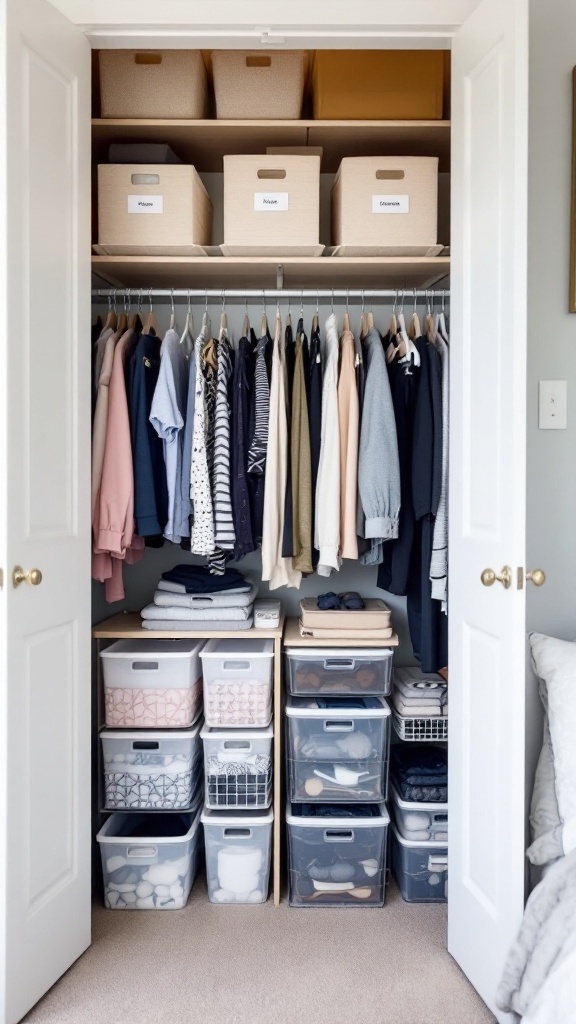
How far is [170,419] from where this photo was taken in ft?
7.20

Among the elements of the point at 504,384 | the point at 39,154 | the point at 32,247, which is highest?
the point at 39,154

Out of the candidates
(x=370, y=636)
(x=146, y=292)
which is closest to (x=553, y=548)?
(x=370, y=636)

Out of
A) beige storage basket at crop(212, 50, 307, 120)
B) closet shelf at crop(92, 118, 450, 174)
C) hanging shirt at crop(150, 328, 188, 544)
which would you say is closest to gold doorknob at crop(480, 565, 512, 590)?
hanging shirt at crop(150, 328, 188, 544)

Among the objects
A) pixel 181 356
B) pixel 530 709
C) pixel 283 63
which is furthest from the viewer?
pixel 181 356

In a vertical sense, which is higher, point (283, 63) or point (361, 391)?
point (283, 63)

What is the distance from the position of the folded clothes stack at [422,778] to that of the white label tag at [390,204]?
180 centimetres

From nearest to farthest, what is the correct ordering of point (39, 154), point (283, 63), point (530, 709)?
1. point (39, 154)
2. point (530, 709)
3. point (283, 63)

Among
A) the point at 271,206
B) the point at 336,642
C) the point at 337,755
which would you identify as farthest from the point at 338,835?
the point at 271,206

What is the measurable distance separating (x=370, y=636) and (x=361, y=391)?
79cm

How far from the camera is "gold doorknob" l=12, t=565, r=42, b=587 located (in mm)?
1626

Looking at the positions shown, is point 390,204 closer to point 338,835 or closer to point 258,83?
point 258,83

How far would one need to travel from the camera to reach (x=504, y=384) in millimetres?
1609

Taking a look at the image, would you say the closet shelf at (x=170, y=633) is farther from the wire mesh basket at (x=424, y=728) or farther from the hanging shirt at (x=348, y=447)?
the wire mesh basket at (x=424, y=728)

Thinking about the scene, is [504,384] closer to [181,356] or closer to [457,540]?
[457,540]
